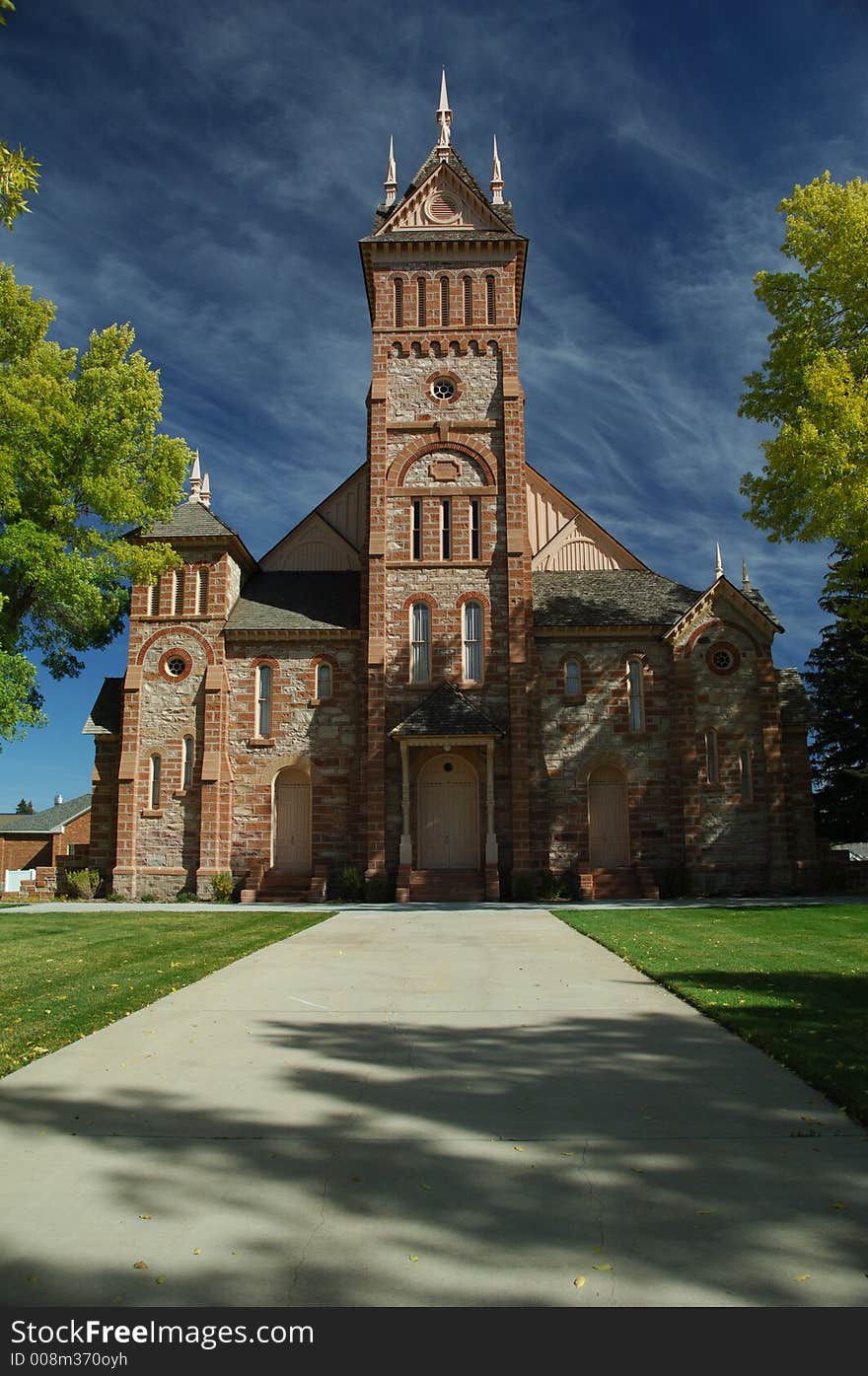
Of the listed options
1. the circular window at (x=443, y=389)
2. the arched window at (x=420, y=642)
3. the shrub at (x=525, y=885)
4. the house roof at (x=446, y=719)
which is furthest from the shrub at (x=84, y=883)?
the circular window at (x=443, y=389)

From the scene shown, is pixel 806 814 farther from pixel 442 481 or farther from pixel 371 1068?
pixel 371 1068

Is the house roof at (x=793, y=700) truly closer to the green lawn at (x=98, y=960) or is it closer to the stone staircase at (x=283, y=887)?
the stone staircase at (x=283, y=887)

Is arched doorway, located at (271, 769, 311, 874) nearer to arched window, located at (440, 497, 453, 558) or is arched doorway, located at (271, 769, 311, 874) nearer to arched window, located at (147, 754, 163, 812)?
arched window, located at (147, 754, 163, 812)

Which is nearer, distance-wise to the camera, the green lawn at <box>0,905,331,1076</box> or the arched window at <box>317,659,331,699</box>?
the green lawn at <box>0,905,331,1076</box>

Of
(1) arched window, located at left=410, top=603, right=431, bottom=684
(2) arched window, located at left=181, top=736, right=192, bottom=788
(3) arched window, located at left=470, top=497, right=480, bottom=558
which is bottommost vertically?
(2) arched window, located at left=181, top=736, right=192, bottom=788

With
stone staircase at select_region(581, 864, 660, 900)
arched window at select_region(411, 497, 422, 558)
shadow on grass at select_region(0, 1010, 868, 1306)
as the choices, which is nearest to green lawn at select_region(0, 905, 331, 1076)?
shadow on grass at select_region(0, 1010, 868, 1306)

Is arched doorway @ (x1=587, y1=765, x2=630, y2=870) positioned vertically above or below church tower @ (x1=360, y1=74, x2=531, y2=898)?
below

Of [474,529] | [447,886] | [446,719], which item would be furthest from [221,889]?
[474,529]

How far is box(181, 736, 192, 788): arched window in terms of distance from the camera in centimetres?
2753

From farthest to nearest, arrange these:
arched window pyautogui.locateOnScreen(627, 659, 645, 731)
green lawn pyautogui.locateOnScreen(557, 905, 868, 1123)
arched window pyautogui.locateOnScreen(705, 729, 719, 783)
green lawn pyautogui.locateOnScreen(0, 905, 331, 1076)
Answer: arched window pyautogui.locateOnScreen(627, 659, 645, 731)
arched window pyautogui.locateOnScreen(705, 729, 719, 783)
green lawn pyautogui.locateOnScreen(0, 905, 331, 1076)
green lawn pyautogui.locateOnScreen(557, 905, 868, 1123)

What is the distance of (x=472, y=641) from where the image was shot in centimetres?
2798

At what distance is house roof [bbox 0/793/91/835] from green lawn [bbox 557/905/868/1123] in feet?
141

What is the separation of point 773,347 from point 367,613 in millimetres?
13071

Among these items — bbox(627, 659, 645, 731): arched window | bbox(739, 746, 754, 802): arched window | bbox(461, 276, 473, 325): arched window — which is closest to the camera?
bbox(739, 746, 754, 802): arched window
